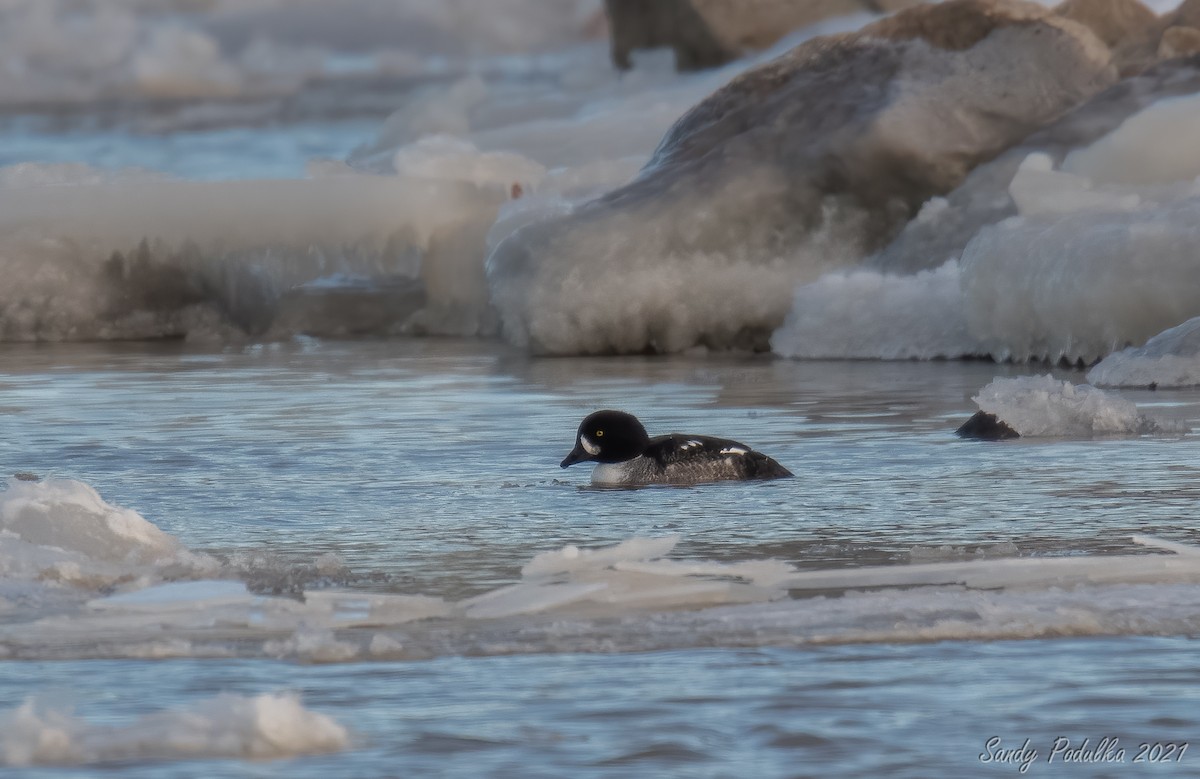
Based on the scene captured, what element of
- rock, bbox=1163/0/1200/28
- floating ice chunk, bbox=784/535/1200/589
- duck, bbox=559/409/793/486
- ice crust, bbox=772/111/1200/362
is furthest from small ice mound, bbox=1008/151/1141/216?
floating ice chunk, bbox=784/535/1200/589

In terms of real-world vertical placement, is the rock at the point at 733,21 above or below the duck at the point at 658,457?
above

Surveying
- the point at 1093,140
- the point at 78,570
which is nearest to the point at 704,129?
the point at 1093,140

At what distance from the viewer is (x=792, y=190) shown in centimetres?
1352

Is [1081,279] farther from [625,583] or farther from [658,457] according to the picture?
[625,583]

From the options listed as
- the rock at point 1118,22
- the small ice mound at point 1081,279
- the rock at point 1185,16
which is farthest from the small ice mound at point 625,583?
the rock at point 1185,16

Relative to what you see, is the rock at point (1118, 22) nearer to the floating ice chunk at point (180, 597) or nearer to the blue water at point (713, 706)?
the floating ice chunk at point (180, 597)

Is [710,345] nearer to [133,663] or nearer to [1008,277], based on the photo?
[1008,277]

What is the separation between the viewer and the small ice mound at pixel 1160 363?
9.79m

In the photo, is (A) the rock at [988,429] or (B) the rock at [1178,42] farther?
(B) the rock at [1178,42]

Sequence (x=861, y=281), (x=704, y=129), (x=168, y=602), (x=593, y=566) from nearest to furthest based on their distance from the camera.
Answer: (x=168, y=602) < (x=593, y=566) < (x=861, y=281) < (x=704, y=129)

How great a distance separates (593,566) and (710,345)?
337 inches

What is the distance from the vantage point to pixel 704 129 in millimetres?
14242

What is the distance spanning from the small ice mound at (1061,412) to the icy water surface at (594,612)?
17 centimetres

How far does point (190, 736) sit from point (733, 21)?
20779 millimetres
